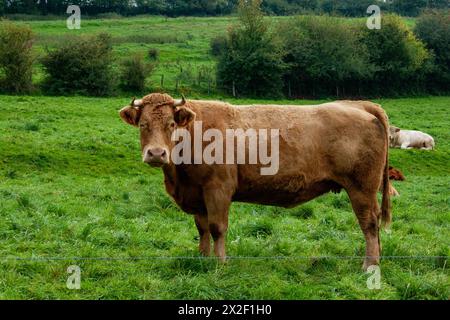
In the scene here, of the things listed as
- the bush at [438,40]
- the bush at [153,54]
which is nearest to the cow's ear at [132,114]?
the bush at [153,54]

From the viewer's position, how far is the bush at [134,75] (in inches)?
1598

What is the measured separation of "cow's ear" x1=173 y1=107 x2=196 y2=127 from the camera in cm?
742

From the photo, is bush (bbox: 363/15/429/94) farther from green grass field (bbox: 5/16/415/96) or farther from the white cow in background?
the white cow in background

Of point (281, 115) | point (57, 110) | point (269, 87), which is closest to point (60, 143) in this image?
point (57, 110)

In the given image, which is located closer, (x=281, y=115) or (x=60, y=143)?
(x=281, y=115)

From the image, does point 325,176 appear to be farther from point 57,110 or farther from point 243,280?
point 57,110

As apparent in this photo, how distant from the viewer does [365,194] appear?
816 cm

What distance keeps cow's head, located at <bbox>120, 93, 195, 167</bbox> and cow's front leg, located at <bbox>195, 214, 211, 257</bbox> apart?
1.37 metres

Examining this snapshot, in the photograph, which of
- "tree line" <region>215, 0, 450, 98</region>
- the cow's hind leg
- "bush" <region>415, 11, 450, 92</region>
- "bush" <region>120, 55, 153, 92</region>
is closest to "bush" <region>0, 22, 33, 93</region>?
"bush" <region>120, 55, 153, 92</region>

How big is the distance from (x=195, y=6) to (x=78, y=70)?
208 feet

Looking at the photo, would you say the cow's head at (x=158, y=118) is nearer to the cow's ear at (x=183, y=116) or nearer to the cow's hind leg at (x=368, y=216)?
the cow's ear at (x=183, y=116)

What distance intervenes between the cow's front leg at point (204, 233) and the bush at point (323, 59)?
4271cm

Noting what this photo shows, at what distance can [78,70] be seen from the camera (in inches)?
1515
